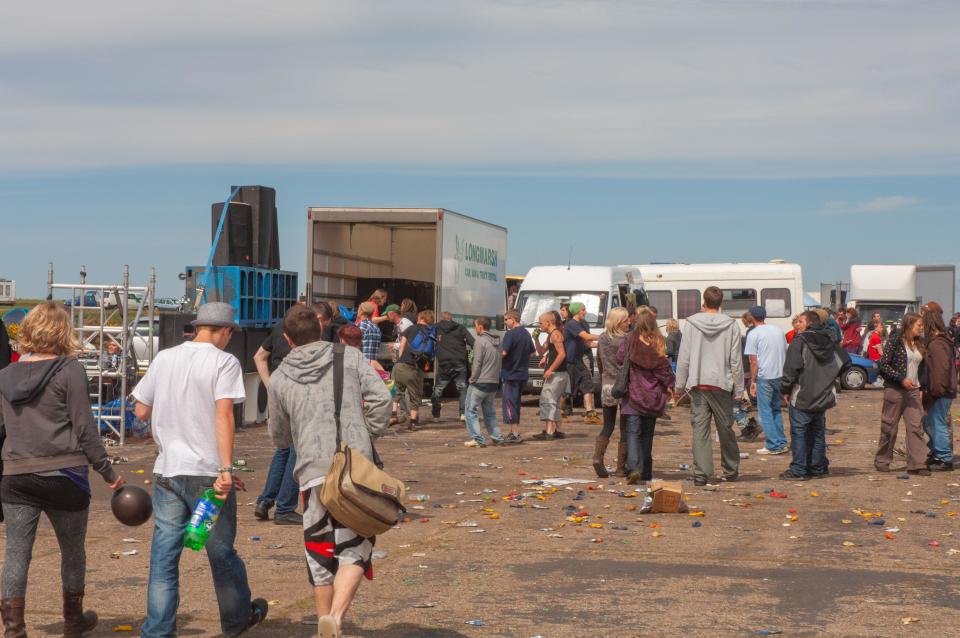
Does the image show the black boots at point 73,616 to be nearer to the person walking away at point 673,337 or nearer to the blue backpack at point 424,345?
the blue backpack at point 424,345

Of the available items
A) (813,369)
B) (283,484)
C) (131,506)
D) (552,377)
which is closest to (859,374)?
(552,377)

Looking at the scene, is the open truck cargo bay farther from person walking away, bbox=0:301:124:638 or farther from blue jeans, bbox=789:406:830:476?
person walking away, bbox=0:301:124:638

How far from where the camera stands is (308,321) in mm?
6074

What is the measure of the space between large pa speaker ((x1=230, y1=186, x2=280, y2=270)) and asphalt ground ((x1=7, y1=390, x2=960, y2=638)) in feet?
22.2

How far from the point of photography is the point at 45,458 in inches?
239

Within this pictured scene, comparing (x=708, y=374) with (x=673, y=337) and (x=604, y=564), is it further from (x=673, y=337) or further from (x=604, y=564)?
(x=673, y=337)

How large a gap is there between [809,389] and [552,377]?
4.66 meters

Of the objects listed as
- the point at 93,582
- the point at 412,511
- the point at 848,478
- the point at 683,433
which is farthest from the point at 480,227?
the point at 93,582

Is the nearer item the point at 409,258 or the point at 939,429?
the point at 939,429

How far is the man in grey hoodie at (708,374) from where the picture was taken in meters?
12.1

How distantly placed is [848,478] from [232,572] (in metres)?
8.65

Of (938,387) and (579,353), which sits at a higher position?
(579,353)

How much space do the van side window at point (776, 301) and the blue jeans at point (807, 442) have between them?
16678 mm

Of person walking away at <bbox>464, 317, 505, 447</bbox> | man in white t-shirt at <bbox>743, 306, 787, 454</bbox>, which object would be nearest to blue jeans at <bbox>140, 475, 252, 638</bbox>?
person walking away at <bbox>464, 317, 505, 447</bbox>
